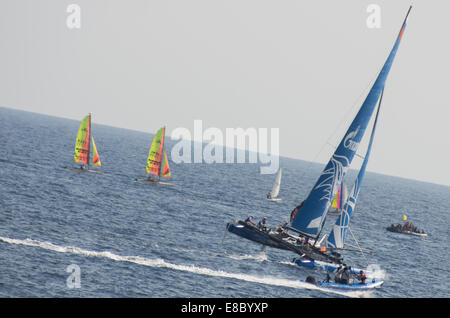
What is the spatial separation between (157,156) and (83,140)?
12473mm

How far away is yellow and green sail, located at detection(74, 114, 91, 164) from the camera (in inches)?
3511

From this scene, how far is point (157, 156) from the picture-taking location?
90.3 m

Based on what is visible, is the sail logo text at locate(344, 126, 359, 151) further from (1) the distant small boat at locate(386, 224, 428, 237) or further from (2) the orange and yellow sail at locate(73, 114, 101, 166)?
(2) the orange and yellow sail at locate(73, 114, 101, 166)

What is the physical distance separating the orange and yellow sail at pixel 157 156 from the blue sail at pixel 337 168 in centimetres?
4244

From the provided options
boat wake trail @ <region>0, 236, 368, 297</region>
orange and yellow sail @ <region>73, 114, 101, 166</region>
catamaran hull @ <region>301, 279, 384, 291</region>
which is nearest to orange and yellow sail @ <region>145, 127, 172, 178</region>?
orange and yellow sail @ <region>73, 114, 101, 166</region>

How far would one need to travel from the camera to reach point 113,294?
111ft

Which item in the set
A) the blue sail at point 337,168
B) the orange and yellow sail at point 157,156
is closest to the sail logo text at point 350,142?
the blue sail at point 337,168

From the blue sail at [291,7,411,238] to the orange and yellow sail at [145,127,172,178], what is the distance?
42439 millimetres

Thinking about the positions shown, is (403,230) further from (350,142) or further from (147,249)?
(147,249)

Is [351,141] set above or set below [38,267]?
above
